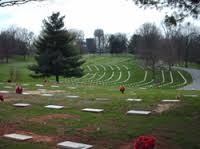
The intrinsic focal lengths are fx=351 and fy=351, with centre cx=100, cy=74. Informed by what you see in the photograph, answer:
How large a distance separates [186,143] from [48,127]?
2.68 meters

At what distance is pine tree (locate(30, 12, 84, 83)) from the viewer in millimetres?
33844

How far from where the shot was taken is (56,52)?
111 ft

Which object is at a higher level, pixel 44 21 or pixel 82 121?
pixel 44 21

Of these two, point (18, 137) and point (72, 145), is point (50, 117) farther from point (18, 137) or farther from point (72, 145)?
point (72, 145)

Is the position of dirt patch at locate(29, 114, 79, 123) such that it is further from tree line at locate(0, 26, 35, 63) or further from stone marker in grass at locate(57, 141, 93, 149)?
tree line at locate(0, 26, 35, 63)

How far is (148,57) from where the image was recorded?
4881 cm

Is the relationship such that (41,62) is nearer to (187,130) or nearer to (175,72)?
(175,72)

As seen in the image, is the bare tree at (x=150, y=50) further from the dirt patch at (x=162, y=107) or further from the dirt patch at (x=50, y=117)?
the dirt patch at (x=50, y=117)

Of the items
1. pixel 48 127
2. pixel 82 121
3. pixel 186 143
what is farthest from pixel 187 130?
Result: pixel 48 127

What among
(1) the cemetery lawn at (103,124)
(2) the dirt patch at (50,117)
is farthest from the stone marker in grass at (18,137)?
(2) the dirt patch at (50,117)

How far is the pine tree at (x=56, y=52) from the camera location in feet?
111

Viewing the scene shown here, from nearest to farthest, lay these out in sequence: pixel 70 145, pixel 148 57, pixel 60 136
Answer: pixel 70 145, pixel 60 136, pixel 148 57

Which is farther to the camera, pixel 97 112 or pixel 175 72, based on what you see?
pixel 175 72

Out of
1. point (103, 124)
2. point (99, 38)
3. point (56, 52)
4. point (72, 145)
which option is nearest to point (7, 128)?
point (103, 124)
